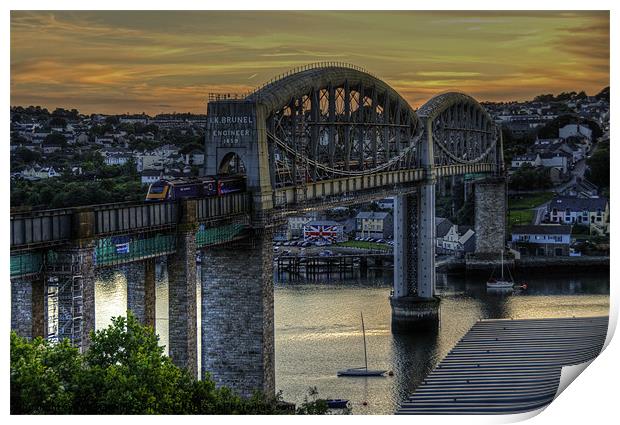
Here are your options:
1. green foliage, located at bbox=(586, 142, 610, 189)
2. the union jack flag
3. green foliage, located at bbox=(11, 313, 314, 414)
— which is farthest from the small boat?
green foliage, located at bbox=(586, 142, 610, 189)

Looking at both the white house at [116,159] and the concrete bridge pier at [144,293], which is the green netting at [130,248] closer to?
the concrete bridge pier at [144,293]

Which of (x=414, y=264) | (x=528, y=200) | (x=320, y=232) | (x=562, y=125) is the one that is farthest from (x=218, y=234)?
(x=528, y=200)

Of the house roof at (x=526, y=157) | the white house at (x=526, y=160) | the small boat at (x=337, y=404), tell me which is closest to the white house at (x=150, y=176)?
the white house at (x=526, y=160)

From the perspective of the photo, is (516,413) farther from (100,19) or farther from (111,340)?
(100,19)

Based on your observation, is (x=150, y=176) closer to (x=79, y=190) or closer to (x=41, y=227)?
(x=79, y=190)

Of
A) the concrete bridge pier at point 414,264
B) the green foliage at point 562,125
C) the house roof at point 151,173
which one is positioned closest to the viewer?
the concrete bridge pier at point 414,264

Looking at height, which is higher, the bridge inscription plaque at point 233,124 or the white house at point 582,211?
the bridge inscription plaque at point 233,124

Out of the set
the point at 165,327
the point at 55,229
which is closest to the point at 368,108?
the point at 165,327

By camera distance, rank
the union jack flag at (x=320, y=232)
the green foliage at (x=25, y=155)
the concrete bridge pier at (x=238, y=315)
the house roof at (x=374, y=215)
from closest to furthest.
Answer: the concrete bridge pier at (x=238, y=315) < the green foliage at (x=25, y=155) < the union jack flag at (x=320, y=232) < the house roof at (x=374, y=215)

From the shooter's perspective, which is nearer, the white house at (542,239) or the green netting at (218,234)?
the green netting at (218,234)
